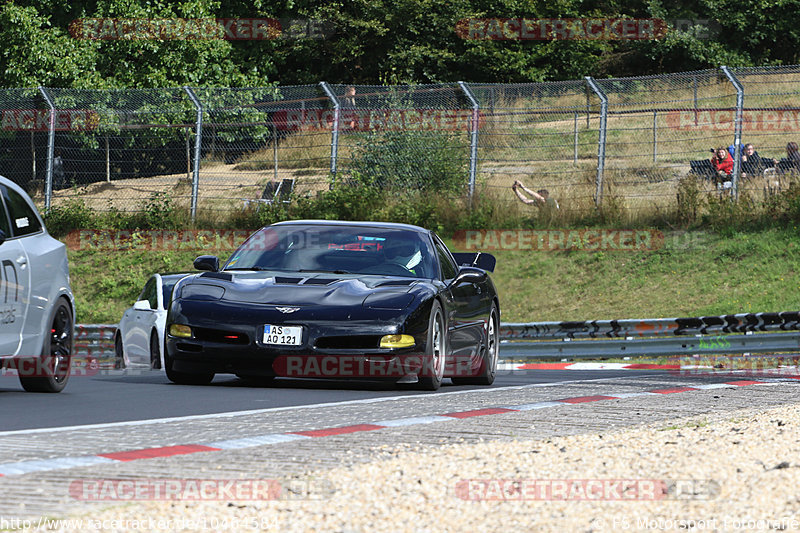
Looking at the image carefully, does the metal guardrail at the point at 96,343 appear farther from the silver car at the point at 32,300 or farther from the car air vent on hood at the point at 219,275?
the silver car at the point at 32,300

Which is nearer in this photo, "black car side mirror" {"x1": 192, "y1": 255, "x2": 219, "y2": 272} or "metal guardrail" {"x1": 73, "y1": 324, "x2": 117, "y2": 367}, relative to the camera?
"black car side mirror" {"x1": 192, "y1": 255, "x2": 219, "y2": 272}

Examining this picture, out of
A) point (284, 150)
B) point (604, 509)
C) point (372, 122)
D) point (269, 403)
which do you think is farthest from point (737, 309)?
point (604, 509)

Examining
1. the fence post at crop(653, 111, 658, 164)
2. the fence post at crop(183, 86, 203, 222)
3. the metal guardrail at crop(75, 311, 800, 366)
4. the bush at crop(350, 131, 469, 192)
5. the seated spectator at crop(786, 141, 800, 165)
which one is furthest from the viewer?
the fence post at crop(183, 86, 203, 222)

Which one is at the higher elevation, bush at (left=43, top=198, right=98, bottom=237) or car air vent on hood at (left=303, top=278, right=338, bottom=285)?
car air vent on hood at (left=303, top=278, right=338, bottom=285)

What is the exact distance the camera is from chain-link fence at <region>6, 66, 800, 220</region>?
972 inches

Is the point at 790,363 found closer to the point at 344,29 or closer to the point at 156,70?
the point at 156,70

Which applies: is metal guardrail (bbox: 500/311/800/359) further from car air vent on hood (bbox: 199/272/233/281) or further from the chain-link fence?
car air vent on hood (bbox: 199/272/233/281)

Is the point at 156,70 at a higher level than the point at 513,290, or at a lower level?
higher

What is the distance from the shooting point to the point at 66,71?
3684cm

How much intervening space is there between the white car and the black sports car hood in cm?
445

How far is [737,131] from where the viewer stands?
23.8 m

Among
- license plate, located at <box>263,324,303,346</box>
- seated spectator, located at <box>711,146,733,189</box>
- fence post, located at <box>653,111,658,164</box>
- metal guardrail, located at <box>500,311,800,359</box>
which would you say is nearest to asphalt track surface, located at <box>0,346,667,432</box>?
license plate, located at <box>263,324,303,346</box>

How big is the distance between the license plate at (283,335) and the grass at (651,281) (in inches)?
475

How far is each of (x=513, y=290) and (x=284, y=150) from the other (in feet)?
22.1
